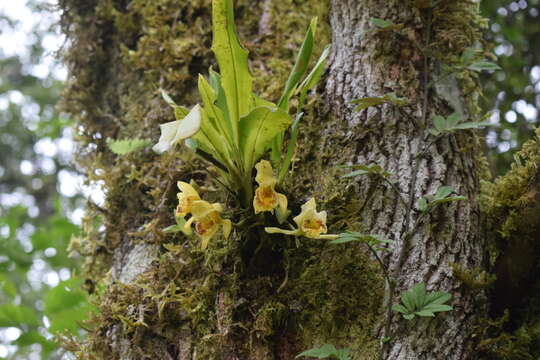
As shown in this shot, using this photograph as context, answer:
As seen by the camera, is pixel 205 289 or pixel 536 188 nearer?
pixel 536 188

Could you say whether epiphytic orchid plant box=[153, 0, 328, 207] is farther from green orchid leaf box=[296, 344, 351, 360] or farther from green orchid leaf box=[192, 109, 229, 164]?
green orchid leaf box=[296, 344, 351, 360]

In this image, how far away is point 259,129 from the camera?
3.59 ft

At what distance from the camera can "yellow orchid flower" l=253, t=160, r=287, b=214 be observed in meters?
1.10

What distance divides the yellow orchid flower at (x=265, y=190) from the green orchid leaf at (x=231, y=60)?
12cm

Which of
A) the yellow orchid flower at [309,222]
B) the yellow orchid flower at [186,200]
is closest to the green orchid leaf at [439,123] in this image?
the yellow orchid flower at [309,222]

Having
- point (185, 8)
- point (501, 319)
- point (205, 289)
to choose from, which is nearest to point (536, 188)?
point (501, 319)

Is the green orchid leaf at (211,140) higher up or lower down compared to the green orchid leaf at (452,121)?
higher up

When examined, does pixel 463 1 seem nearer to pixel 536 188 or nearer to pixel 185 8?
pixel 536 188

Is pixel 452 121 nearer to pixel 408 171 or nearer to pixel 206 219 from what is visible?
pixel 408 171

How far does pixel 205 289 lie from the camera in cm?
126

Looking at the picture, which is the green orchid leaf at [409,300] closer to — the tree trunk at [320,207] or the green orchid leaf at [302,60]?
the tree trunk at [320,207]

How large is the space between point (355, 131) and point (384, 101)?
13 cm

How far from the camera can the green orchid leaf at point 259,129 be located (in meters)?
1.04

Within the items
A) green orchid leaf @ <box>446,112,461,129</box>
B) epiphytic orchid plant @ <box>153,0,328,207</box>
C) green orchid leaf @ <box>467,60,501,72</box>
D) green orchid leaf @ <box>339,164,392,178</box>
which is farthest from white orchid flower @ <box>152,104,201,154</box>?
green orchid leaf @ <box>467,60,501,72</box>
